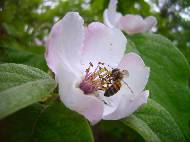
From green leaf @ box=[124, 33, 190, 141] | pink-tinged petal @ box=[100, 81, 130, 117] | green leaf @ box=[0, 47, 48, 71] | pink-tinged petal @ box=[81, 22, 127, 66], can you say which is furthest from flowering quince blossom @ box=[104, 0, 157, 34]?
pink-tinged petal @ box=[100, 81, 130, 117]

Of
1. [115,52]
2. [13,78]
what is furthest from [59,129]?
[115,52]

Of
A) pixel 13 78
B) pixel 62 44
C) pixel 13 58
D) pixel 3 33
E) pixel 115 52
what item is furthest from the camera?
pixel 3 33

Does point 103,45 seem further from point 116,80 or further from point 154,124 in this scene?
point 154,124

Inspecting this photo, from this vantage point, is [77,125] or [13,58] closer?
[77,125]

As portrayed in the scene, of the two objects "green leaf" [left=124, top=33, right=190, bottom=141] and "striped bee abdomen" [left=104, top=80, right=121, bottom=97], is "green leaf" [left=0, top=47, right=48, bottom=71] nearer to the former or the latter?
"green leaf" [left=124, top=33, right=190, bottom=141]

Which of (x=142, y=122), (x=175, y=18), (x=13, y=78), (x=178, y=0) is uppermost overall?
(x=13, y=78)

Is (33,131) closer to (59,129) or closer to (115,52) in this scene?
(59,129)

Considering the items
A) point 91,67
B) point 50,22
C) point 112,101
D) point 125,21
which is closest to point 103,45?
point 91,67

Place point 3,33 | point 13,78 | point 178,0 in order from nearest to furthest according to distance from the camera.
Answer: point 13,78, point 3,33, point 178,0

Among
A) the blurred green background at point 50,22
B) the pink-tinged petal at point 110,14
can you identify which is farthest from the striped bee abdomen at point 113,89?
the pink-tinged petal at point 110,14
